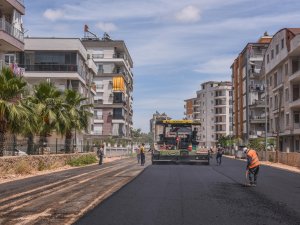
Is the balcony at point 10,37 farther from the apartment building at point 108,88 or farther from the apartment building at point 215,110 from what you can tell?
the apartment building at point 215,110

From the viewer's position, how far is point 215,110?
448 ft

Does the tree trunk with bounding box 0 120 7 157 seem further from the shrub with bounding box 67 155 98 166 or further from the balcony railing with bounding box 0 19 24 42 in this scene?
the shrub with bounding box 67 155 98 166

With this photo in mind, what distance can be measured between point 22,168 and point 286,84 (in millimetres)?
37754

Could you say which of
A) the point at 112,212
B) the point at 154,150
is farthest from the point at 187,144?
the point at 112,212

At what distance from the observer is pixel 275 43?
59750 millimetres

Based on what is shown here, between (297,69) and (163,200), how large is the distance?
43287mm

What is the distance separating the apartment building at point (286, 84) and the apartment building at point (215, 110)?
234 feet

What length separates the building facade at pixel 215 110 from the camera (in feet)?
440

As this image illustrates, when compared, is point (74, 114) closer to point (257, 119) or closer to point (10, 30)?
point (10, 30)

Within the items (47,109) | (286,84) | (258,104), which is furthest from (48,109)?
(258,104)

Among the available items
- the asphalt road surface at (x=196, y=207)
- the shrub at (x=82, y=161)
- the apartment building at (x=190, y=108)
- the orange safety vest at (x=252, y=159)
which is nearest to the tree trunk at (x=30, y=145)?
the shrub at (x=82, y=161)

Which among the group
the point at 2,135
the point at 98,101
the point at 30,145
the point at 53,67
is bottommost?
the point at 30,145

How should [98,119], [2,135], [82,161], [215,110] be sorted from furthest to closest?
[215,110], [98,119], [82,161], [2,135]

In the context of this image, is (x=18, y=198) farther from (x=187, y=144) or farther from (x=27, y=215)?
(x=187, y=144)
